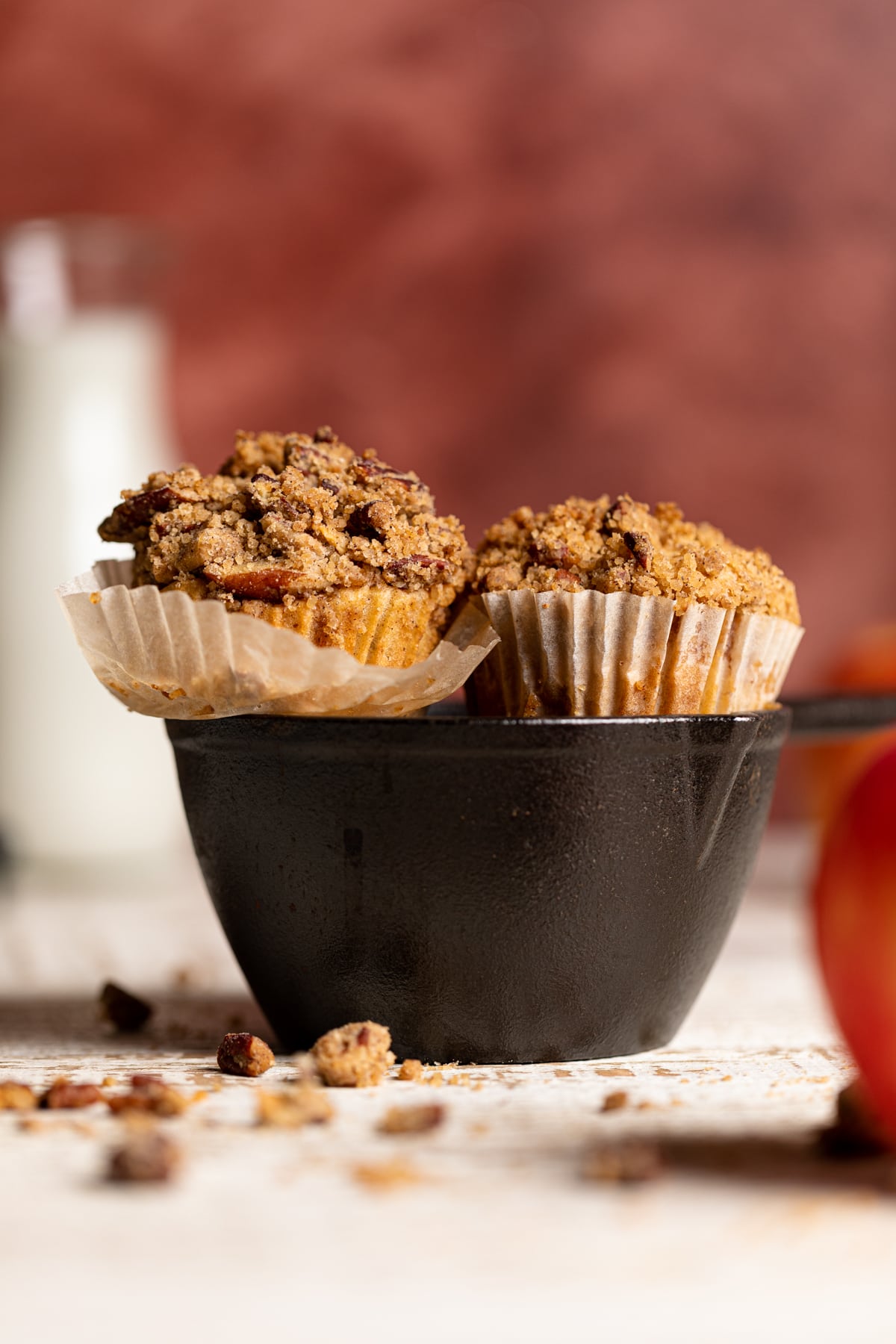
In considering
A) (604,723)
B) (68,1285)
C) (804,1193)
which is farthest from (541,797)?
(68,1285)

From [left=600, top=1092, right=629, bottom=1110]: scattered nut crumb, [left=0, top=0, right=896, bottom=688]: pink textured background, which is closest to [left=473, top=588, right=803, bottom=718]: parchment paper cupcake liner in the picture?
[left=600, top=1092, right=629, bottom=1110]: scattered nut crumb

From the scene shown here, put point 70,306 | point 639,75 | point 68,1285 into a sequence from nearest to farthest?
point 68,1285 → point 70,306 → point 639,75

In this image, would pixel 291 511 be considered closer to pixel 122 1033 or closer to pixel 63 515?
pixel 122 1033

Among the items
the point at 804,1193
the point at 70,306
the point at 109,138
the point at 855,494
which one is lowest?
the point at 804,1193

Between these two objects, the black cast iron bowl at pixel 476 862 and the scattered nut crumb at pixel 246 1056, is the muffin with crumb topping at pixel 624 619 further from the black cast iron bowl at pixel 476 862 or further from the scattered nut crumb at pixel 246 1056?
the scattered nut crumb at pixel 246 1056

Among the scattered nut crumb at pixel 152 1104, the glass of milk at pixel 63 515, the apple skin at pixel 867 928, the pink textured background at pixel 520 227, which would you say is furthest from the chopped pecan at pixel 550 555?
the pink textured background at pixel 520 227

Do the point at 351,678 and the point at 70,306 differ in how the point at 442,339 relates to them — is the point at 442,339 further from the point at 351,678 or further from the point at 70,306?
the point at 351,678

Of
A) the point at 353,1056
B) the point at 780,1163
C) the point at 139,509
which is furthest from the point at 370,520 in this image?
the point at 780,1163

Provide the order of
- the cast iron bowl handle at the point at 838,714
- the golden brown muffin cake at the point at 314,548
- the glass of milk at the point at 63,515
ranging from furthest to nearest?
1. the glass of milk at the point at 63,515
2. the cast iron bowl handle at the point at 838,714
3. the golden brown muffin cake at the point at 314,548
